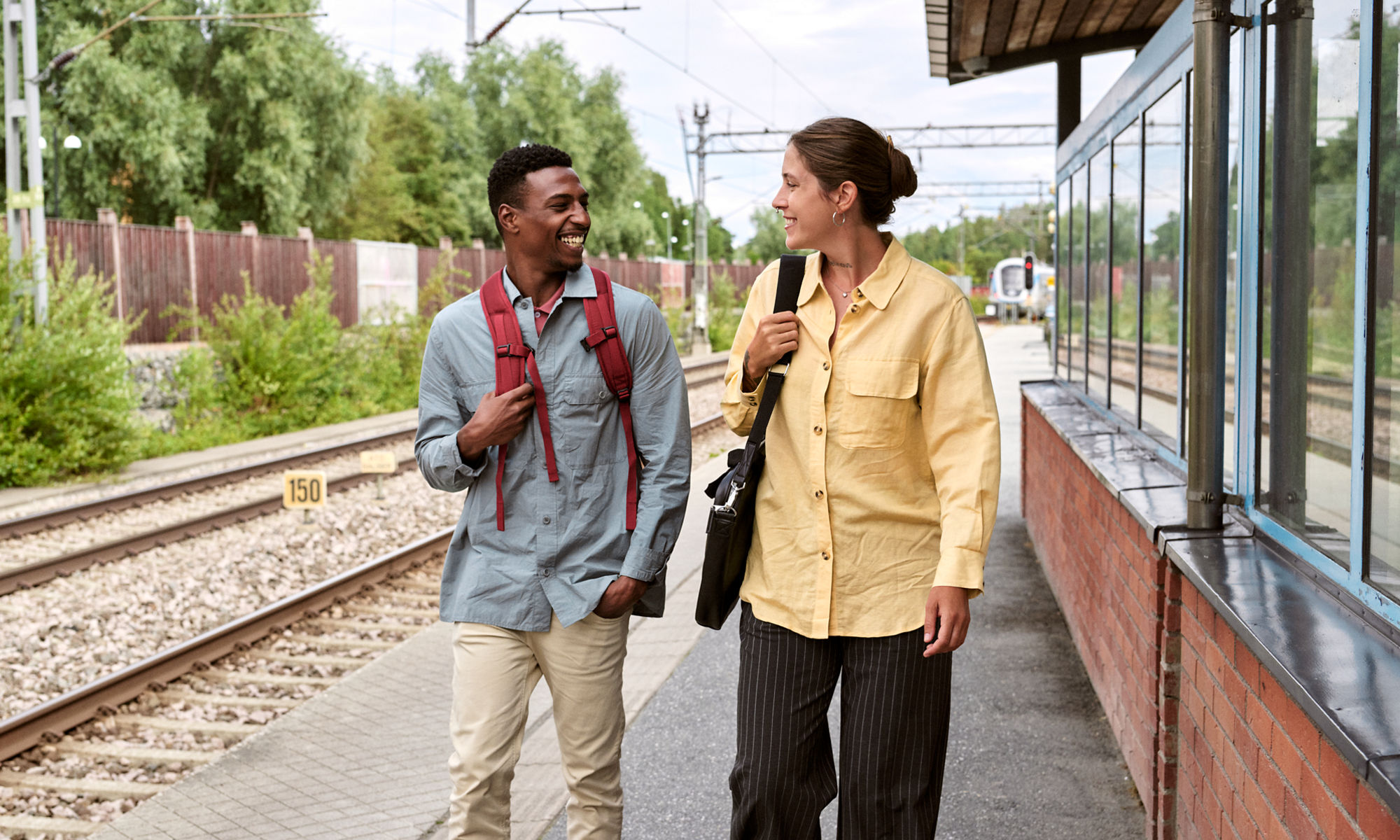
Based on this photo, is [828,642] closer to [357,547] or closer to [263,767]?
[263,767]

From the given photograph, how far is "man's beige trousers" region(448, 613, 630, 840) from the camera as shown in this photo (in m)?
3.12

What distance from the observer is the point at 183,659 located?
22.0 ft

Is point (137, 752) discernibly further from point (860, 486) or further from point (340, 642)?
point (860, 486)

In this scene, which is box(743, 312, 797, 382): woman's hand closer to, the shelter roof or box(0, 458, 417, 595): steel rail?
the shelter roof

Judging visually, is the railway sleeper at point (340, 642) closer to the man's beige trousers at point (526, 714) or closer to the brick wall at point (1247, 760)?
the man's beige trousers at point (526, 714)

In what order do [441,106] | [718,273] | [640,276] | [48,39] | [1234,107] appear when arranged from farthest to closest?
1. [441,106]
2. [718,273]
3. [640,276]
4. [48,39]
5. [1234,107]

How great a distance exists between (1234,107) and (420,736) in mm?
3847

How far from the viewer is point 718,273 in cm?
5159

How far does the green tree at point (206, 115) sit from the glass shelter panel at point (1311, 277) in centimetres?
3149

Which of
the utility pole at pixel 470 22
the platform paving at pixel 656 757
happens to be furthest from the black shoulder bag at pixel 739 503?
the utility pole at pixel 470 22

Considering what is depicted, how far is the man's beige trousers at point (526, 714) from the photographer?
3.12 metres

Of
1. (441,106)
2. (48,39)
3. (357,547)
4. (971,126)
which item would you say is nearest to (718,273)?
(971,126)

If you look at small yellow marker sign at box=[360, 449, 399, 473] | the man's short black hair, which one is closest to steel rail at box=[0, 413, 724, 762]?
small yellow marker sign at box=[360, 449, 399, 473]

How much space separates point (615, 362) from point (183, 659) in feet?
14.5
